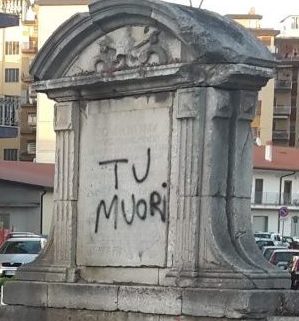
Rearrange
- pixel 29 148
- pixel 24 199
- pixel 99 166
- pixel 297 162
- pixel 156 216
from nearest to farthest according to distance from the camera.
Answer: pixel 156 216 → pixel 99 166 → pixel 24 199 → pixel 297 162 → pixel 29 148

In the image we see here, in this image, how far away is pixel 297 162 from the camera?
81.9 metres

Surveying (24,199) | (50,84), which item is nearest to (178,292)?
(50,84)

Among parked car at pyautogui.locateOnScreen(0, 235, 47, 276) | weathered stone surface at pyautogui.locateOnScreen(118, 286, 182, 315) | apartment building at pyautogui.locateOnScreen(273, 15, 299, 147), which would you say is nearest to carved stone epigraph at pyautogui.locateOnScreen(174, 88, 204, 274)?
weathered stone surface at pyautogui.locateOnScreen(118, 286, 182, 315)

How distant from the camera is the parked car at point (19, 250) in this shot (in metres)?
28.9

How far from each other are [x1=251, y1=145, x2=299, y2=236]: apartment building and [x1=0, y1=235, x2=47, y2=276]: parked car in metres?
48.0

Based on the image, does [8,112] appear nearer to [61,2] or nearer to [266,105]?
[61,2]

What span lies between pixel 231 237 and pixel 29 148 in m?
86.1

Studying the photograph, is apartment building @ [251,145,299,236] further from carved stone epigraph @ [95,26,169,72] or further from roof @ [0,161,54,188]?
carved stone epigraph @ [95,26,169,72]

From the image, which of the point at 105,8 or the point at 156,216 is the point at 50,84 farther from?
the point at 156,216

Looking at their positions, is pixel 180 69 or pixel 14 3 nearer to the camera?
pixel 180 69

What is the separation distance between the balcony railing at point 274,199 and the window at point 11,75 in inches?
1141

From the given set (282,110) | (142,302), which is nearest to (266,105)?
(282,110)

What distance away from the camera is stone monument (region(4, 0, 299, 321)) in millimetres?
10773

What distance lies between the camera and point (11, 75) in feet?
323
